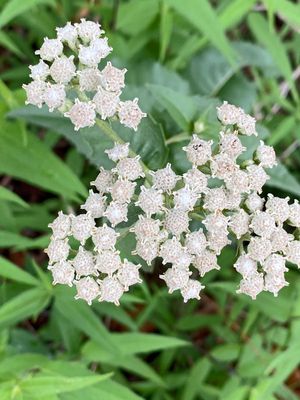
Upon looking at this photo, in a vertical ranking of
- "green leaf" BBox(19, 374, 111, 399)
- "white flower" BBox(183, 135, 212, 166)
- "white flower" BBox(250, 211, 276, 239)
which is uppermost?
"white flower" BBox(183, 135, 212, 166)

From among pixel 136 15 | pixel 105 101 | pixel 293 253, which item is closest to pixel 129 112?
pixel 105 101

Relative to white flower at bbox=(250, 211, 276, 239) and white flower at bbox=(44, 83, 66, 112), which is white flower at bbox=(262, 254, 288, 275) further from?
white flower at bbox=(44, 83, 66, 112)

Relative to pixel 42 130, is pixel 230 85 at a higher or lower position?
higher

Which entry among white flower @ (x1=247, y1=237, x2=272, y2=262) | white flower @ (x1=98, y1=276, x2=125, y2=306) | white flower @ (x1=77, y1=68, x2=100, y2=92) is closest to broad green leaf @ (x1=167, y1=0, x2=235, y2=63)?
white flower @ (x1=77, y1=68, x2=100, y2=92)

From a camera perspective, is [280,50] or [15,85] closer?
[280,50]

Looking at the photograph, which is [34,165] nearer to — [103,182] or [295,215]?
[103,182]

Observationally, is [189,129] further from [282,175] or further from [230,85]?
[230,85]

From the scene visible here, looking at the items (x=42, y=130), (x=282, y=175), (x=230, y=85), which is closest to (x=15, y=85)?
(x=42, y=130)
